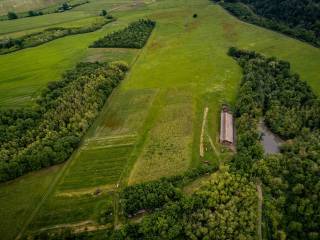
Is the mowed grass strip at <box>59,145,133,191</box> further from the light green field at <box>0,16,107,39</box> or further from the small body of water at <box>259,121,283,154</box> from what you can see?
the light green field at <box>0,16,107,39</box>

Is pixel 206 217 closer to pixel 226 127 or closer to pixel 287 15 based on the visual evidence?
pixel 226 127

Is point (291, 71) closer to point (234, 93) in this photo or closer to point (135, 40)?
point (234, 93)

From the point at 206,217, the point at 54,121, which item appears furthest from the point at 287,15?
the point at 206,217

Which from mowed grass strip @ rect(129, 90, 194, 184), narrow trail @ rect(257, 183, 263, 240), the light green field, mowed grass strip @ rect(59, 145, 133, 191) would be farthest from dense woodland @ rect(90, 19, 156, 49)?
narrow trail @ rect(257, 183, 263, 240)

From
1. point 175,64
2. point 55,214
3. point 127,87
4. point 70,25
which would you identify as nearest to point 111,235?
point 55,214

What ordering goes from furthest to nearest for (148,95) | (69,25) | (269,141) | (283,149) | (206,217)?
(69,25) → (148,95) → (269,141) → (283,149) → (206,217)

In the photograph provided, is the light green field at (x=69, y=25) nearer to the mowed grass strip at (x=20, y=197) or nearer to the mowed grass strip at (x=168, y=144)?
the mowed grass strip at (x=168, y=144)
